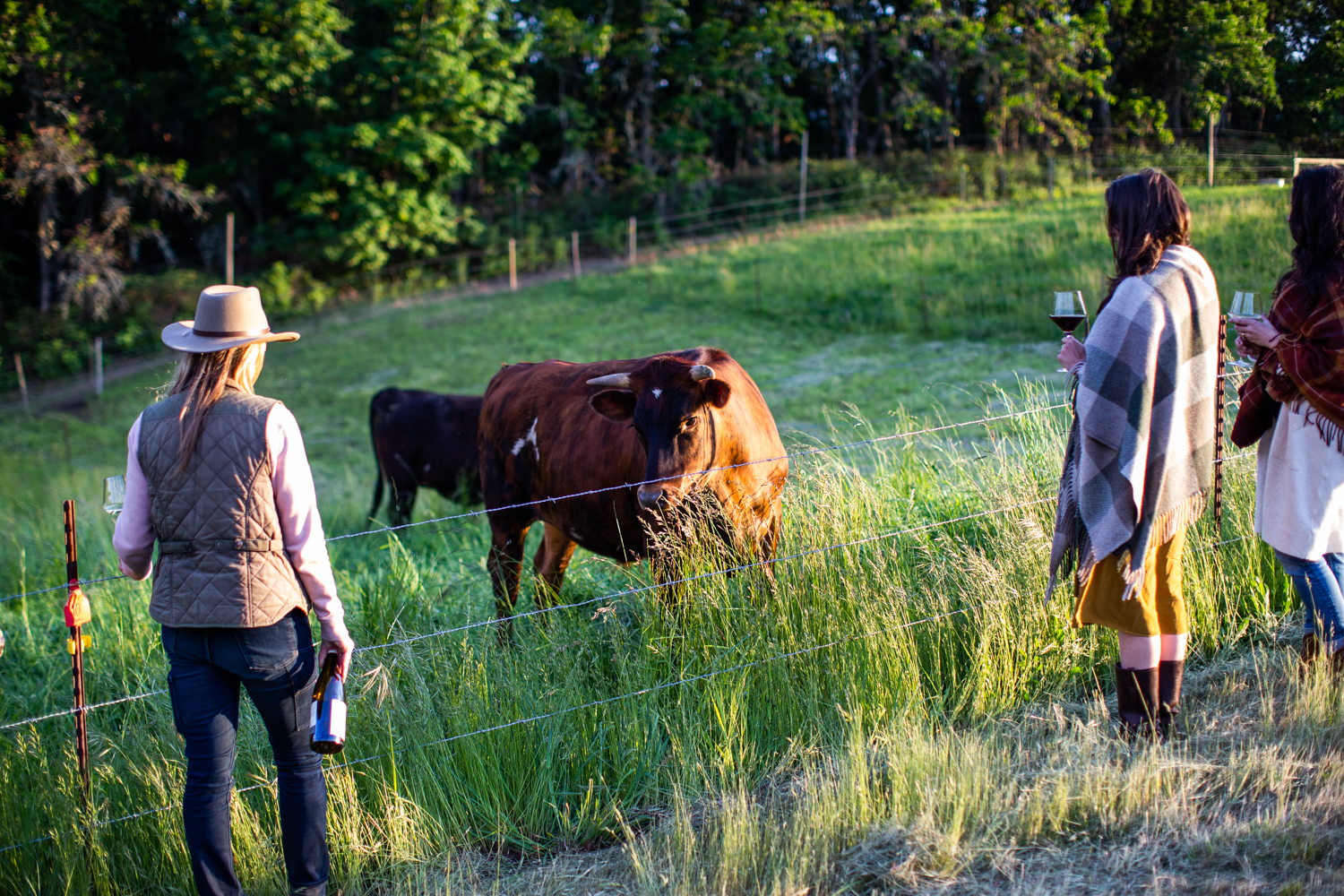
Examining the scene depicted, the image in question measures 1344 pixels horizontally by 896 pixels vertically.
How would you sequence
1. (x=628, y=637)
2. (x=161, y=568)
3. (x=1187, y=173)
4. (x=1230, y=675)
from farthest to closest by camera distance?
(x=1187, y=173)
(x=628, y=637)
(x=1230, y=675)
(x=161, y=568)

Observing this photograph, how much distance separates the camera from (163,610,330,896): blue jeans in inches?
103

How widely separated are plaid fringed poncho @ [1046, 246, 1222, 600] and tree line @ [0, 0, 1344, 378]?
1423cm

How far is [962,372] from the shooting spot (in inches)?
480

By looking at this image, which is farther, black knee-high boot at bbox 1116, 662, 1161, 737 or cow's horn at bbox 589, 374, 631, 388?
cow's horn at bbox 589, 374, 631, 388

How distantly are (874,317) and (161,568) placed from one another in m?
14.9

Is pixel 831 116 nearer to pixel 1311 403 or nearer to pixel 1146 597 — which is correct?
pixel 1311 403

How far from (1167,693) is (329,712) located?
8.93 feet

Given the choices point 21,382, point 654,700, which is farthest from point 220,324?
point 21,382

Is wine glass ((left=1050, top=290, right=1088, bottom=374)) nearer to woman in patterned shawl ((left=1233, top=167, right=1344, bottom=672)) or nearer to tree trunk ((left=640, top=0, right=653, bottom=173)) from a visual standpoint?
woman in patterned shawl ((left=1233, top=167, right=1344, bottom=672))

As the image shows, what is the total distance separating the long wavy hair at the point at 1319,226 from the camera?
308cm

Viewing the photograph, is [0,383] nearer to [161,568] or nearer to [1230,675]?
[161,568]

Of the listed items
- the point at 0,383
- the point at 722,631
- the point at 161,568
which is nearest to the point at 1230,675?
the point at 722,631

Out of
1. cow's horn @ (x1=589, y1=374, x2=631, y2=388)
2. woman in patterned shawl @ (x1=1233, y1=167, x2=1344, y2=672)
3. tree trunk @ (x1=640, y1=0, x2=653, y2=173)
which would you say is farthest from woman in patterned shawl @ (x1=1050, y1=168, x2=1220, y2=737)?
tree trunk @ (x1=640, y1=0, x2=653, y2=173)

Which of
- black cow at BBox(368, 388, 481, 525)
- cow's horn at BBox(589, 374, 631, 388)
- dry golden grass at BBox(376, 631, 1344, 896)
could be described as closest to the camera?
dry golden grass at BBox(376, 631, 1344, 896)
